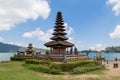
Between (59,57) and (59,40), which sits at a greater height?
(59,40)

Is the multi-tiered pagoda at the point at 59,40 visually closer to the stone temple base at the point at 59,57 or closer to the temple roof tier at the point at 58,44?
the temple roof tier at the point at 58,44

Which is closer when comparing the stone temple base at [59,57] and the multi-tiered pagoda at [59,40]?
the stone temple base at [59,57]

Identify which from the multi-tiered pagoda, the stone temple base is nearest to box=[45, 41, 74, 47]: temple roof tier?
the multi-tiered pagoda

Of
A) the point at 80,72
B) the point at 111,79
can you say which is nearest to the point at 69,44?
the point at 80,72

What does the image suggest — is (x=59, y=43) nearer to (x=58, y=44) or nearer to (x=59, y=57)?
(x=58, y=44)

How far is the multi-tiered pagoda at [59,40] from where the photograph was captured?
4007 cm

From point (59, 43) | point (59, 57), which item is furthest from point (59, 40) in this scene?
point (59, 57)

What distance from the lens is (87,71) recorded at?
3028 cm

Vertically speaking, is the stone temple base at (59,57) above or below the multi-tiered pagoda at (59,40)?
below

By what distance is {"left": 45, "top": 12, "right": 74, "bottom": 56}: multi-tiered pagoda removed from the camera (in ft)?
131

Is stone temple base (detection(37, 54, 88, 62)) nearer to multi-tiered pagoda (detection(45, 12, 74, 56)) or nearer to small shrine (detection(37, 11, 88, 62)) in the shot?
small shrine (detection(37, 11, 88, 62))

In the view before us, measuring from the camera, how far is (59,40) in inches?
1628

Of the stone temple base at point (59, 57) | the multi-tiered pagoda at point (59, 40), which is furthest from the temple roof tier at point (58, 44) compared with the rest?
the stone temple base at point (59, 57)

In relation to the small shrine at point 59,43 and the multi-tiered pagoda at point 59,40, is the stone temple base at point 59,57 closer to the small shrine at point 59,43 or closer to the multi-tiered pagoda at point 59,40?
the small shrine at point 59,43
